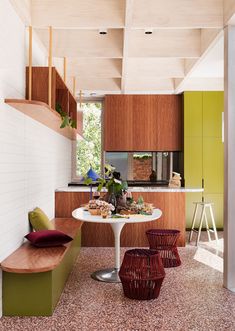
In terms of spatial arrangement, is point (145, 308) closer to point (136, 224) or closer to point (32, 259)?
point (32, 259)

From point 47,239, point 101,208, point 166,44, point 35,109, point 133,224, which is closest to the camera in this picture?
point 35,109

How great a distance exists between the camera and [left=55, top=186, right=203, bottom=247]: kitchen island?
6645 mm

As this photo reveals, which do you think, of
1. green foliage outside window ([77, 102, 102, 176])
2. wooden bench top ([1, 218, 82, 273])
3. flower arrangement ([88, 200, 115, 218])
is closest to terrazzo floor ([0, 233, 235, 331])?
wooden bench top ([1, 218, 82, 273])

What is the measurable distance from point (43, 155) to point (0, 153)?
202cm

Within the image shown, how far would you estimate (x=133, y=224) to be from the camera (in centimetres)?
662

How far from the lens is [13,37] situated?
4125 millimetres

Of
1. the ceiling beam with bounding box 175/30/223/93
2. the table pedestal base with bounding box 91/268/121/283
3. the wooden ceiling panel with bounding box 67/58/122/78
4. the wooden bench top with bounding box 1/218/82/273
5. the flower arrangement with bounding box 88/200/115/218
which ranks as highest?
the wooden ceiling panel with bounding box 67/58/122/78

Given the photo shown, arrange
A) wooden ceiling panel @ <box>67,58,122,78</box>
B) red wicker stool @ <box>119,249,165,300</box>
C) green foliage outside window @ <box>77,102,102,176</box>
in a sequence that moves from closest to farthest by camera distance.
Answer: red wicker stool @ <box>119,249,165,300</box>, wooden ceiling panel @ <box>67,58,122,78</box>, green foliage outside window @ <box>77,102,102,176</box>

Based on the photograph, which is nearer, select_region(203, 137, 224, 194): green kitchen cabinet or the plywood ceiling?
the plywood ceiling

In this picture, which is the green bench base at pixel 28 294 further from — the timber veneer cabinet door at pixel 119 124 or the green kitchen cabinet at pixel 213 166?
the green kitchen cabinet at pixel 213 166

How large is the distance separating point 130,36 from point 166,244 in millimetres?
2764

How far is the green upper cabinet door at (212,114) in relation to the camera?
8047mm

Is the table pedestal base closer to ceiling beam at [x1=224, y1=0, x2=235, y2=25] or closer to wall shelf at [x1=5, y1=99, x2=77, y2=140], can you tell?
wall shelf at [x1=5, y1=99, x2=77, y2=140]

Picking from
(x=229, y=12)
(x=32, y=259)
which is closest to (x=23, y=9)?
(x=229, y=12)
